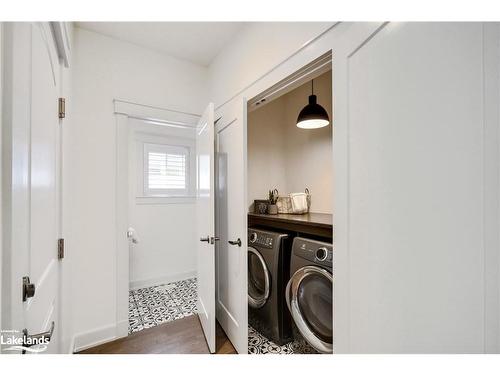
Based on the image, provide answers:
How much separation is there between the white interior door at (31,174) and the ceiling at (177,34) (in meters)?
1.08

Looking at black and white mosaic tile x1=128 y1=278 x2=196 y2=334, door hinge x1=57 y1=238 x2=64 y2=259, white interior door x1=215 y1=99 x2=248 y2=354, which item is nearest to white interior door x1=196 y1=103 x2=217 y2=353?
white interior door x1=215 y1=99 x2=248 y2=354

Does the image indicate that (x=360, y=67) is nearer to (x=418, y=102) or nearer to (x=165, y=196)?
(x=418, y=102)

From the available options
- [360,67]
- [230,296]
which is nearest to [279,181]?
[230,296]

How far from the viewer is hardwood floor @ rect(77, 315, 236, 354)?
70.9 inches

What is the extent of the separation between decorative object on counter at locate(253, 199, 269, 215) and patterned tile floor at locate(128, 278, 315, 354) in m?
1.11

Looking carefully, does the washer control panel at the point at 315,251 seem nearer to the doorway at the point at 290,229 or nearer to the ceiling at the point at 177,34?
the doorway at the point at 290,229

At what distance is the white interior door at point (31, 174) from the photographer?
1.79ft

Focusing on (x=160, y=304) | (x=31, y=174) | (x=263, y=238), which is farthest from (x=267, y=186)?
(x=31, y=174)

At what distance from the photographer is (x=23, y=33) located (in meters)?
0.62

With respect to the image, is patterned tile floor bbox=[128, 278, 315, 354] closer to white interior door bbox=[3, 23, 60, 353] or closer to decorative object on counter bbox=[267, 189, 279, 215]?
decorative object on counter bbox=[267, 189, 279, 215]

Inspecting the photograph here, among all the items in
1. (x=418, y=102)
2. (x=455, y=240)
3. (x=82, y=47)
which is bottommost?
(x=455, y=240)

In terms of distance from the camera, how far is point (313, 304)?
5.10ft

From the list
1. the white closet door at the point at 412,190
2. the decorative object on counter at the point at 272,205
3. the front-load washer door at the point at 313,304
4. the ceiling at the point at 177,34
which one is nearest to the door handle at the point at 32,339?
the white closet door at the point at 412,190
